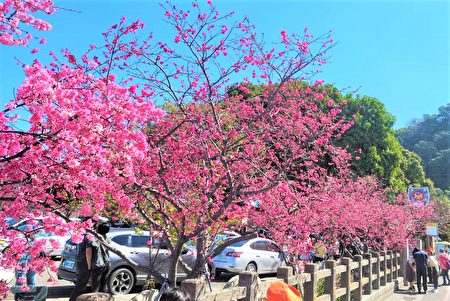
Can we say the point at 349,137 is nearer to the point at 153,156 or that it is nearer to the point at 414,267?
the point at 414,267

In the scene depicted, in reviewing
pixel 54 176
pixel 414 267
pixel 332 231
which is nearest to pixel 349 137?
pixel 414 267

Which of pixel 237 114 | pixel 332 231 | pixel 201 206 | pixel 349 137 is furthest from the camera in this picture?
pixel 349 137

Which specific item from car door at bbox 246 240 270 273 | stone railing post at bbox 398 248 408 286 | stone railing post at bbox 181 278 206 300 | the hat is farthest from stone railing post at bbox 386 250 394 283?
the hat

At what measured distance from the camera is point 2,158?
130 inches

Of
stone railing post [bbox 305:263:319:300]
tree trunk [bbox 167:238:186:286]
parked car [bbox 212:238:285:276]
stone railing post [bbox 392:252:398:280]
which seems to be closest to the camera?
tree trunk [bbox 167:238:186:286]

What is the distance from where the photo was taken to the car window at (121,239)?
34.5 feet

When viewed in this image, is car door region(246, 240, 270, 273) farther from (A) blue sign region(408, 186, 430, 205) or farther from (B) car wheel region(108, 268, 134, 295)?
(A) blue sign region(408, 186, 430, 205)

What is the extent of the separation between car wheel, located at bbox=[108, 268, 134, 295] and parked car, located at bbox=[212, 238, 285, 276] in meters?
3.53

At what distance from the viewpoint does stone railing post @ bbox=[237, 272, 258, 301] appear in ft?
14.8

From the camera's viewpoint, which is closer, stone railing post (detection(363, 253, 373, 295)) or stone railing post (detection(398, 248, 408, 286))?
stone railing post (detection(363, 253, 373, 295))

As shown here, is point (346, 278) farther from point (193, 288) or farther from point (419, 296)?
point (419, 296)

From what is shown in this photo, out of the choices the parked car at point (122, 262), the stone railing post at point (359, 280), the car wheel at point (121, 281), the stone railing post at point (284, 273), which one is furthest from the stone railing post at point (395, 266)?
the stone railing post at point (284, 273)

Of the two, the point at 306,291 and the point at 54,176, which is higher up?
the point at 54,176

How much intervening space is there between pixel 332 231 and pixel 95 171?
8758 millimetres
